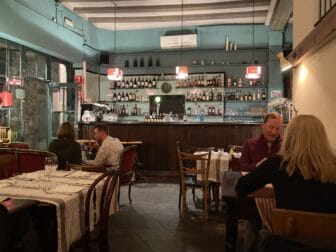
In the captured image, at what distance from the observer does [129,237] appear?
4.42 m

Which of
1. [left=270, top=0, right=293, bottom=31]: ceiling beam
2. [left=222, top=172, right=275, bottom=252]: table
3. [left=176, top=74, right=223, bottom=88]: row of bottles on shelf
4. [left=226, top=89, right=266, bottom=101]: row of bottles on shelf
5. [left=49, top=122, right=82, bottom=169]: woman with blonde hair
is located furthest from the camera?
[left=176, top=74, right=223, bottom=88]: row of bottles on shelf

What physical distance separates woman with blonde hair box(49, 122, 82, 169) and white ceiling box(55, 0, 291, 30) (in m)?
5.72

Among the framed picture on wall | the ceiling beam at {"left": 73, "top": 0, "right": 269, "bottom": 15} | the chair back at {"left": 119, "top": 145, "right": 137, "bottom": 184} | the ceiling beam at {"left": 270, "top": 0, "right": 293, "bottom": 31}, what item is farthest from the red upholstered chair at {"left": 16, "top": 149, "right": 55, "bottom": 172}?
the framed picture on wall

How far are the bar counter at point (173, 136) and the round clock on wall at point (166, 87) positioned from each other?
3219mm

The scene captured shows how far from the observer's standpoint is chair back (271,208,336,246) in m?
1.86

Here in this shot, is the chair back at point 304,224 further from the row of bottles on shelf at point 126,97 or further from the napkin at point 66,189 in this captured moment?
the row of bottles on shelf at point 126,97

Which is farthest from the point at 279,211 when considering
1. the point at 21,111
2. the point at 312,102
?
the point at 21,111

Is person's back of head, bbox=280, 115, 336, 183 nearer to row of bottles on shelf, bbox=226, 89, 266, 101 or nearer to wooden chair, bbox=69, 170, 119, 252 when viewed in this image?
wooden chair, bbox=69, 170, 119, 252

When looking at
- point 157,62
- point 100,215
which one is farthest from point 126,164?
point 157,62

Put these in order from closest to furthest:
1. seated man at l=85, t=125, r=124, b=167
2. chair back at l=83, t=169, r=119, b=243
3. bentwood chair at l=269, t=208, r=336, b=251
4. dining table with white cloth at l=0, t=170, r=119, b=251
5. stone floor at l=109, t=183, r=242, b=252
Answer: bentwood chair at l=269, t=208, r=336, b=251 → dining table with white cloth at l=0, t=170, r=119, b=251 → chair back at l=83, t=169, r=119, b=243 → stone floor at l=109, t=183, r=242, b=252 → seated man at l=85, t=125, r=124, b=167

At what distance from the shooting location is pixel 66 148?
4613 mm

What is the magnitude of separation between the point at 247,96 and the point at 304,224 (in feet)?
32.1

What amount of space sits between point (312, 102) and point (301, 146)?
2.89 meters

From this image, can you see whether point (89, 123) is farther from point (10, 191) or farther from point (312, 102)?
point (10, 191)
